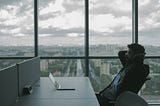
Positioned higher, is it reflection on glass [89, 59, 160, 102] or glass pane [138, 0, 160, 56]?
glass pane [138, 0, 160, 56]

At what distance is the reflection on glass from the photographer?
5.57m

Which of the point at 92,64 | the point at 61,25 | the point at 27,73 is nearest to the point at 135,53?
the point at 27,73

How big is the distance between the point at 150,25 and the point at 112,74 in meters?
1.16

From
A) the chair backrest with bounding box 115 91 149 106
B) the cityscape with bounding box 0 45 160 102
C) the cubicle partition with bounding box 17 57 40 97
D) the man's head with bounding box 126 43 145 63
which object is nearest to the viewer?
the chair backrest with bounding box 115 91 149 106

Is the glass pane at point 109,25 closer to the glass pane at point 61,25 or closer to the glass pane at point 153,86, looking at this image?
the glass pane at point 61,25

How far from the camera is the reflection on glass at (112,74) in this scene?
18.3ft

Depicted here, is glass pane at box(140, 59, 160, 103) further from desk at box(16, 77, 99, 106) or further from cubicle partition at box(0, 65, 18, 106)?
cubicle partition at box(0, 65, 18, 106)

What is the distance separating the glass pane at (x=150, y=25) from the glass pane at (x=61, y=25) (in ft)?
3.61

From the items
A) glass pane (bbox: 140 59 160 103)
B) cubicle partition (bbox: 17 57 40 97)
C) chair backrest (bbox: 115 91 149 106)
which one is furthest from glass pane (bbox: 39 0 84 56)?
chair backrest (bbox: 115 91 149 106)

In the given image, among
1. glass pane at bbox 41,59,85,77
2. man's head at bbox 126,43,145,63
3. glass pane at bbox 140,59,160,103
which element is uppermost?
man's head at bbox 126,43,145,63

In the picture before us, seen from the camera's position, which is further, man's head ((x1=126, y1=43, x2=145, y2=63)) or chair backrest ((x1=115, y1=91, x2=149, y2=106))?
man's head ((x1=126, y1=43, x2=145, y2=63))

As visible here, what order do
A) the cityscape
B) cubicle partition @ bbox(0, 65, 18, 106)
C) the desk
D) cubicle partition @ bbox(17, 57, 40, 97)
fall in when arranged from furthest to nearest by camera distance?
the cityscape, cubicle partition @ bbox(17, 57, 40, 97), the desk, cubicle partition @ bbox(0, 65, 18, 106)

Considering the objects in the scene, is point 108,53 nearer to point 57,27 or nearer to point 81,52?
point 81,52

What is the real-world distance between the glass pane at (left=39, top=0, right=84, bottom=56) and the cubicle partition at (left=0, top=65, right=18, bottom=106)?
2950mm
